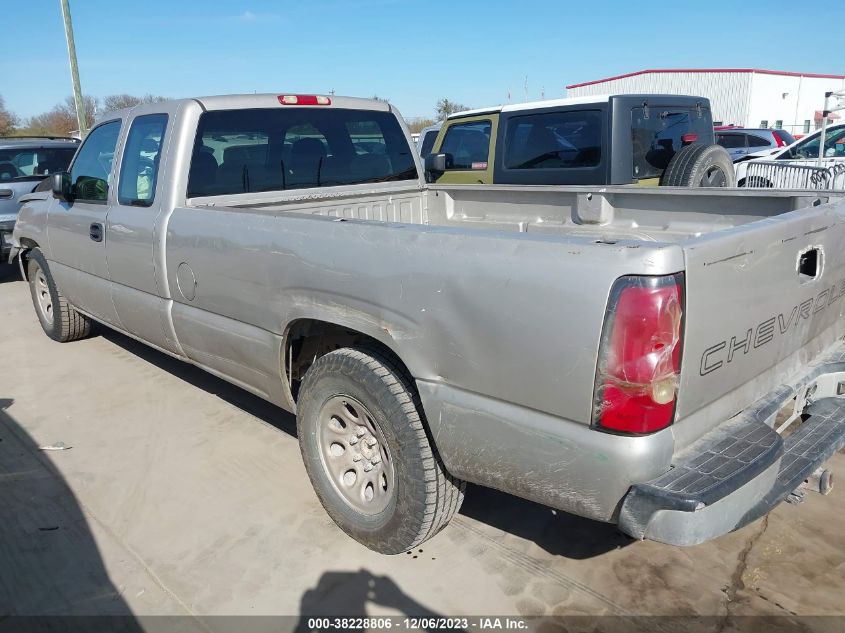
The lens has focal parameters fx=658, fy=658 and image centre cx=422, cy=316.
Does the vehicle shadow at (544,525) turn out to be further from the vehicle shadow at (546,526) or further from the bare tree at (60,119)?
the bare tree at (60,119)

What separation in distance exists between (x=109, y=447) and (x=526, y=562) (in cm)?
A: 264

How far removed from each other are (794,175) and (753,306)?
25.2ft

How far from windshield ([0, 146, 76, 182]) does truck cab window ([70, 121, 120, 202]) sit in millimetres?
4761

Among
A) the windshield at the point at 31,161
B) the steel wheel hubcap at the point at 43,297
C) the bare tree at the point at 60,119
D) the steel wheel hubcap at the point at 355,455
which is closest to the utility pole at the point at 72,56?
the windshield at the point at 31,161

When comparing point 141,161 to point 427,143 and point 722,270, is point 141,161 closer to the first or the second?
point 722,270

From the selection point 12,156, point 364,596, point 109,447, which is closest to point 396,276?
point 364,596

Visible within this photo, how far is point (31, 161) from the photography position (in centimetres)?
899

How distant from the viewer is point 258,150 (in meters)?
4.01

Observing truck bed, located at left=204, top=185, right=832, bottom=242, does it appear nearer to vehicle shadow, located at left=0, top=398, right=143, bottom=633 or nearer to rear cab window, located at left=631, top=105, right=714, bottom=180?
vehicle shadow, located at left=0, top=398, right=143, bottom=633

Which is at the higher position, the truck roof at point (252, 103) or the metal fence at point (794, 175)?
the truck roof at point (252, 103)

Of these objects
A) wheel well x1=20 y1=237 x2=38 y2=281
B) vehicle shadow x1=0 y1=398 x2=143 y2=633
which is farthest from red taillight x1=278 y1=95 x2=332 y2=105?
wheel well x1=20 y1=237 x2=38 y2=281

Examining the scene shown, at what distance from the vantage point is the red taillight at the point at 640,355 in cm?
190

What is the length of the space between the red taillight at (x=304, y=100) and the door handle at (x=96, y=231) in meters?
1.48

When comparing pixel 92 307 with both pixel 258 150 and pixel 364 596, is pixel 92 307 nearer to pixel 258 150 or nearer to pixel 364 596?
pixel 258 150
